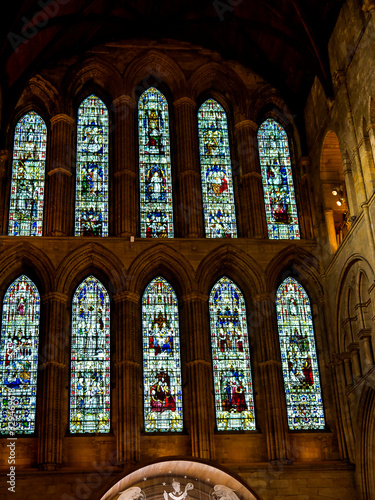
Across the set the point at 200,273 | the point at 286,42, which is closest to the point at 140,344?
the point at 200,273

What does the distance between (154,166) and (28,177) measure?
309 cm

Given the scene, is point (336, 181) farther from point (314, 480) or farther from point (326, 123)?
point (314, 480)

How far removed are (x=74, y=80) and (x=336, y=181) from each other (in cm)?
702

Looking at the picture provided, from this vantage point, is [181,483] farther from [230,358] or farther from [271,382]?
[230,358]

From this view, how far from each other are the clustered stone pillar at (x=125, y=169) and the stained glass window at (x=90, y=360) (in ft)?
5.03

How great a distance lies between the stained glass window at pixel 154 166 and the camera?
63.4ft

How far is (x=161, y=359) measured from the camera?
1784 centimetres

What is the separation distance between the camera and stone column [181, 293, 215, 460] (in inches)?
661

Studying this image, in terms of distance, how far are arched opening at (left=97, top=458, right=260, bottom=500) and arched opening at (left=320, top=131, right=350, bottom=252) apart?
626 cm

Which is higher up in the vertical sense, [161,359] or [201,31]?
[201,31]
